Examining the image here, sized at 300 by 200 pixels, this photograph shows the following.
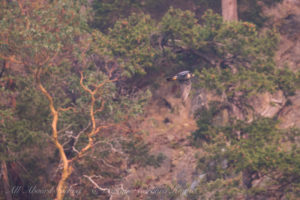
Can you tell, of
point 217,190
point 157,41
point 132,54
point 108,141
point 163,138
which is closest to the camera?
point 217,190

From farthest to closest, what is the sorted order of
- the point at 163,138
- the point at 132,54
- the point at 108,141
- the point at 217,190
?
the point at 163,138 < the point at 132,54 < the point at 108,141 < the point at 217,190

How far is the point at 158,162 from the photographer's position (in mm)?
16797

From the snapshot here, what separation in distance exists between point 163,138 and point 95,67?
4.71 meters

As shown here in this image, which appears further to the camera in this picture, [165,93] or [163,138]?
[165,93]

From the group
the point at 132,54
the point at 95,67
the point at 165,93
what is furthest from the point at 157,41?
the point at 165,93

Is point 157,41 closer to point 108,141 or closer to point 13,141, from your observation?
point 108,141

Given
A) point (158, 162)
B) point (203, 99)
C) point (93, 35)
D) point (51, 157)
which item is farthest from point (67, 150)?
point (203, 99)

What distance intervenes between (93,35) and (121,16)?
107 inches

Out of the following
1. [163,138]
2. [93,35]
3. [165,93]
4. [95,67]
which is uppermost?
[93,35]

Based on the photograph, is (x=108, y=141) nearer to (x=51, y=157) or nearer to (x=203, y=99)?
(x=51, y=157)

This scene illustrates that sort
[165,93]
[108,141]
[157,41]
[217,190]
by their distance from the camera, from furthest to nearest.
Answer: [165,93], [157,41], [108,141], [217,190]

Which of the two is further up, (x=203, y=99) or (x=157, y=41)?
(x=157, y=41)

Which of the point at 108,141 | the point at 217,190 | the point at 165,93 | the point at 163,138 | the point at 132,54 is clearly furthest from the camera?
the point at 165,93

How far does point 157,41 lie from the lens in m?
17.3
